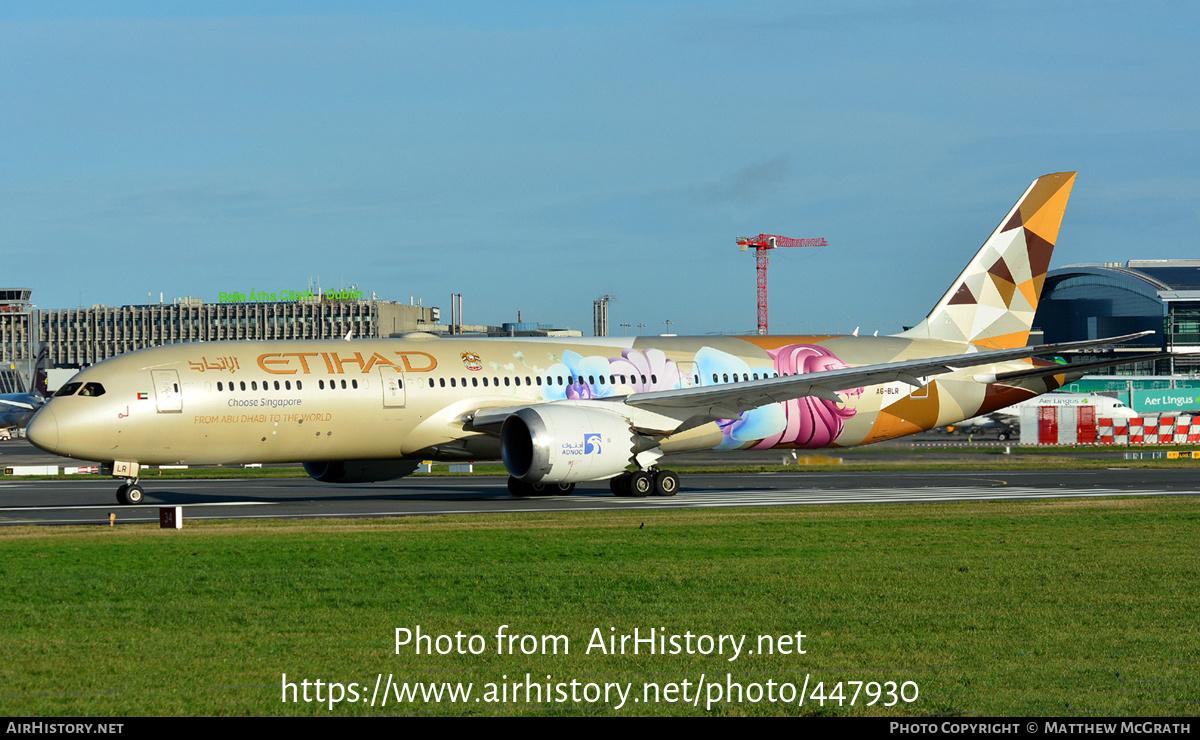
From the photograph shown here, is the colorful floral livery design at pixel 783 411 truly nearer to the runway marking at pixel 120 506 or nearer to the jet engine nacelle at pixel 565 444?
the jet engine nacelle at pixel 565 444

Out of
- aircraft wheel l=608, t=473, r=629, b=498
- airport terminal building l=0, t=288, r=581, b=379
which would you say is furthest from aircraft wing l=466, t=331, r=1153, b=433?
airport terminal building l=0, t=288, r=581, b=379

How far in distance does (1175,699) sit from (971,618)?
351cm

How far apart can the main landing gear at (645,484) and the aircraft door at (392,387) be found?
224 inches

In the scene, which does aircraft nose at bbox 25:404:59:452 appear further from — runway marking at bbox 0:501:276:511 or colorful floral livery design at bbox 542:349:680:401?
colorful floral livery design at bbox 542:349:680:401

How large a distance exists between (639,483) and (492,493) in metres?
4.74

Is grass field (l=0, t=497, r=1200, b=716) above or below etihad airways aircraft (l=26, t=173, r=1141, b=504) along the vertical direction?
below

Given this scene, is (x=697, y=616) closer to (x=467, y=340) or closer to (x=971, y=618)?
(x=971, y=618)

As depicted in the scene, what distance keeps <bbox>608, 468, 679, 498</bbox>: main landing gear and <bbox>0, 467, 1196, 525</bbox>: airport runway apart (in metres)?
0.57

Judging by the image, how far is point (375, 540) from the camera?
2039 cm

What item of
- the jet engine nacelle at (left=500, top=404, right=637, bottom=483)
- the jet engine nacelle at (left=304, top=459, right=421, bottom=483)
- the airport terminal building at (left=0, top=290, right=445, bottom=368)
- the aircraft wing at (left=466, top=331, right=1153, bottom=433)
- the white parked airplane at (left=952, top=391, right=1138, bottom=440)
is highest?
the airport terminal building at (left=0, top=290, right=445, bottom=368)

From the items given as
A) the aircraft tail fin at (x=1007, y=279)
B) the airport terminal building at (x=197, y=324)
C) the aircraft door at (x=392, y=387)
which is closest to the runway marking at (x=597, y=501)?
the aircraft door at (x=392, y=387)

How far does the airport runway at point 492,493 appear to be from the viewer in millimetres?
27828

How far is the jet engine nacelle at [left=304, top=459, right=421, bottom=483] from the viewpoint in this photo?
32.6 metres
